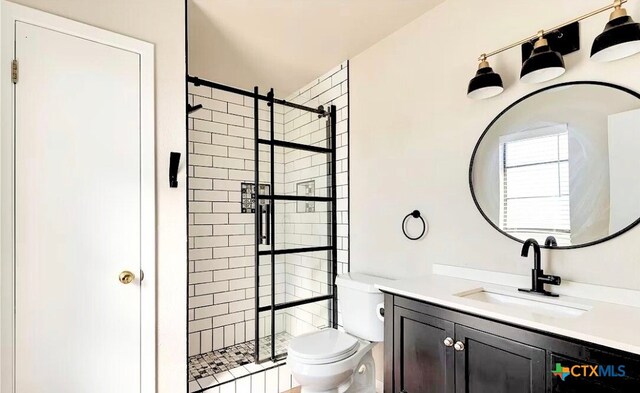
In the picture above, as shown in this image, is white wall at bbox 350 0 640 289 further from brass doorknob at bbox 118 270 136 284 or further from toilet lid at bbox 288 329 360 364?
brass doorknob at bbox 118 270 136 284

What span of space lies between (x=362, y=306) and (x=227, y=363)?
3.94 ft

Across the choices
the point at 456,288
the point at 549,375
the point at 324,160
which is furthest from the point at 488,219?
the point at 324,160

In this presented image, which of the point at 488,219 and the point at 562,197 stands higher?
the point at 562,197

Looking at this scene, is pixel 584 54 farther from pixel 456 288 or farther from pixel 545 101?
pixel 456 288

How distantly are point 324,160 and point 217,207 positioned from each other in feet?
3.38

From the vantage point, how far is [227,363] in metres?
2.55

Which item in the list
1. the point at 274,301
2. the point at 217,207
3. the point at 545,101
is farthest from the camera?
the point at 217,207

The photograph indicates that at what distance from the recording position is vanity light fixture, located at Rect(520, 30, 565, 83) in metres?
1.41

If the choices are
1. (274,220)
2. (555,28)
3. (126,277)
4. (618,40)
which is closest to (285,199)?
(274,220)

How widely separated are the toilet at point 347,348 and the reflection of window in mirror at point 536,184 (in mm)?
891

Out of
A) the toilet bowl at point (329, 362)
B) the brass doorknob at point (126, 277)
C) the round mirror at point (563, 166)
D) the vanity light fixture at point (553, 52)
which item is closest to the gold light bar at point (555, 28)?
the vanity light fixture at point (553, 52)

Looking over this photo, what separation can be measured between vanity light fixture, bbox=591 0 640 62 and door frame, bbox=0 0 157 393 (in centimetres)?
204

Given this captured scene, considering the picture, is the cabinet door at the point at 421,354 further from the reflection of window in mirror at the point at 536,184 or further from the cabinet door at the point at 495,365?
the reflection of window in mirror at the point at 536,184

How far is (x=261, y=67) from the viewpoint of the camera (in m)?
2.84
